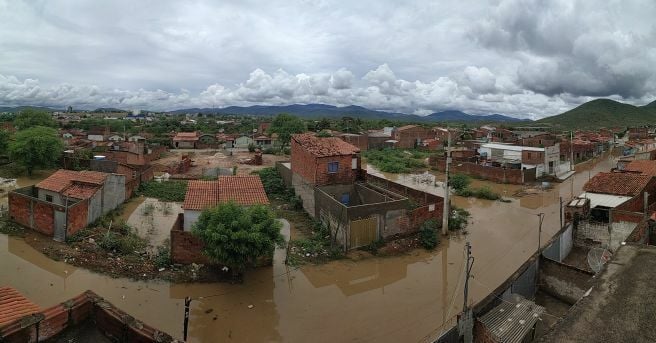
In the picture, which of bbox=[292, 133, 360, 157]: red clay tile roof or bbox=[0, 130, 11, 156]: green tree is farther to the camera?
bbox=[0, 130, 11, 156]: green tree

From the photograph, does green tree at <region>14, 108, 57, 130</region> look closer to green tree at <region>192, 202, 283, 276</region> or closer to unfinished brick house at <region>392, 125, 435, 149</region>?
unfinished brick house at <region>392, 125, 435, 149</region>

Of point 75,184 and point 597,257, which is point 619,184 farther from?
point 75,184

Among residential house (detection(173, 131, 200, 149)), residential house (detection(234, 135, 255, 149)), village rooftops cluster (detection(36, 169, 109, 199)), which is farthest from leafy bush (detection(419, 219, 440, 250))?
residential house (detection(173, 131, 200, 149))

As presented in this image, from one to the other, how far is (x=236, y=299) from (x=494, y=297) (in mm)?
6832

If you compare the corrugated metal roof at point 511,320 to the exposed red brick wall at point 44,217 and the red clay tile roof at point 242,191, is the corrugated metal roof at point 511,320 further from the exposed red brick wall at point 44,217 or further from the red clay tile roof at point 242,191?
the exposed red brick wall at point 44,217

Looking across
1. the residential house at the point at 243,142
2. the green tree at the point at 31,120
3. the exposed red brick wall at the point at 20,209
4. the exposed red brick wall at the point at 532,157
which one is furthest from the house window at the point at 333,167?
the green tree at the point at 31,120

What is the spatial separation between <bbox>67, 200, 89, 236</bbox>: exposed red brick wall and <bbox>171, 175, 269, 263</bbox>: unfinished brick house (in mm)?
4431

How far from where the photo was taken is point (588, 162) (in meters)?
43.7

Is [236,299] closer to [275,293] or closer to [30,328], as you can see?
[275,293]

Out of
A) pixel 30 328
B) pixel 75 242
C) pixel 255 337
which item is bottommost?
pixel 255 337

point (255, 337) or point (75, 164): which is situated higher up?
point (75, 164)

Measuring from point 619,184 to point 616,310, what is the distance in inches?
630

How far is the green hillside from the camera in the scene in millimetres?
109562

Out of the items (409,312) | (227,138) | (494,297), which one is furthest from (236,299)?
(227,138)
